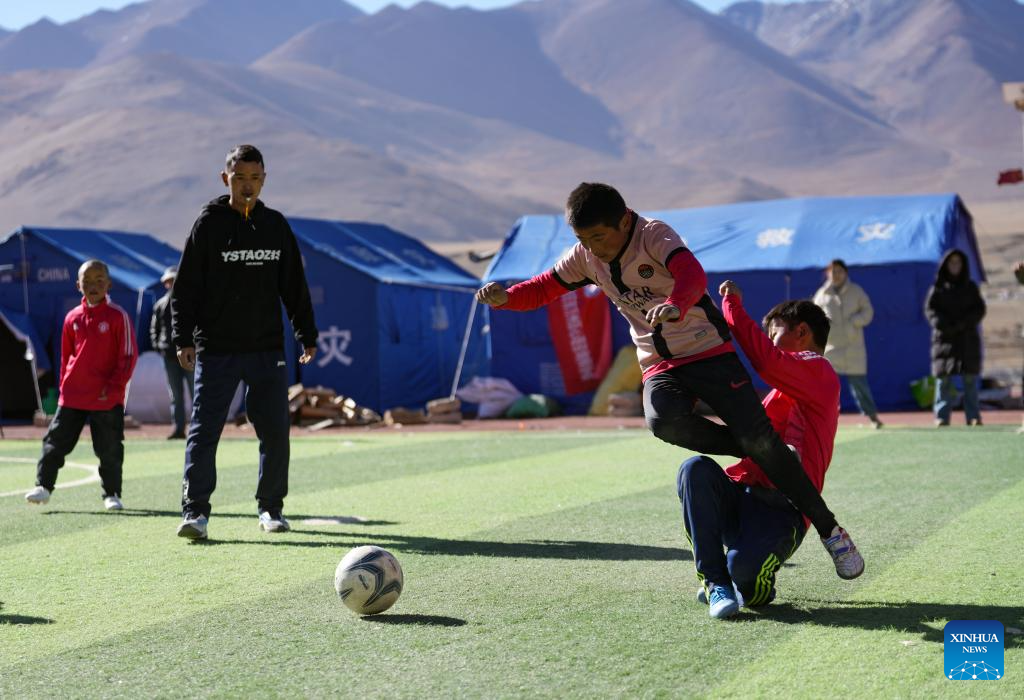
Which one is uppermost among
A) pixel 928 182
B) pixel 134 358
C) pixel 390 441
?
pixel 928 182

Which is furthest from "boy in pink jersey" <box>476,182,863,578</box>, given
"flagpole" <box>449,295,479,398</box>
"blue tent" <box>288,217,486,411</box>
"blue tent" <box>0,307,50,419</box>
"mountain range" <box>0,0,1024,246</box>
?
"mountain range" <box>0,0,1024,246</box>

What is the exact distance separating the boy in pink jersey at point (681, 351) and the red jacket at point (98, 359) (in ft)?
15.3

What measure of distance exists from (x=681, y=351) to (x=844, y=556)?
102 cm

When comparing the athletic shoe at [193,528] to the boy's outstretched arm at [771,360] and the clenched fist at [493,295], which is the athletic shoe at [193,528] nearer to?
the clenched fist at [493,295]

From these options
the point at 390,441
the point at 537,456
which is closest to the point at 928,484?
the point at 537,456

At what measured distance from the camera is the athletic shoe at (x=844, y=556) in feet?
16.9

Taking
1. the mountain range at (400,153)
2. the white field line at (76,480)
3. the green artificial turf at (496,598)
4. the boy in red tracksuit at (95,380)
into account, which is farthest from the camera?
the mountain range at (400,153)

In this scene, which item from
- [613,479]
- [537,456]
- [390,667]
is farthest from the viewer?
[537,456]

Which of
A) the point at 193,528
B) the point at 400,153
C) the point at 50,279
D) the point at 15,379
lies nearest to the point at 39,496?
the point at 193,528

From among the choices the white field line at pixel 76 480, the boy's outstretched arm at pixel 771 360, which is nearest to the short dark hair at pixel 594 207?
the boy's outstretched arm at pixel 771 360

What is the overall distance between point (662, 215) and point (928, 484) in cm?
1323

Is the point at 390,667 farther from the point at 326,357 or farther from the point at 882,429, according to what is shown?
the point at 326,357

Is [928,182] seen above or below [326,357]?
above

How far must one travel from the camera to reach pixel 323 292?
22.0m
